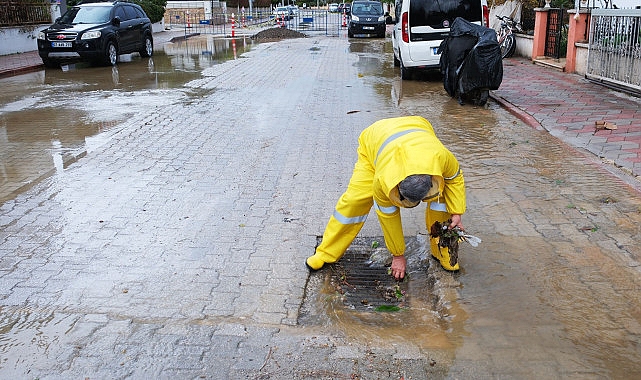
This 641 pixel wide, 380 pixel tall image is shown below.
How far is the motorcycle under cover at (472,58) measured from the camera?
1023 centimetres

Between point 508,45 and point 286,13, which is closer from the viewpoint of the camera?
point 508,45

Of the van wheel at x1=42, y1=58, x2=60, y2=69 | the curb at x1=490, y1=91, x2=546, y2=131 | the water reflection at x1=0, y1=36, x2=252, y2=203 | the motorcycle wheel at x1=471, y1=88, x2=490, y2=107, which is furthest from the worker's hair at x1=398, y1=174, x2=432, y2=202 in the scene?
the van wheel at x1=42, y1=58, x2=60, y2=69

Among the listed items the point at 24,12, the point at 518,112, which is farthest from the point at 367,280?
the point at 24,12

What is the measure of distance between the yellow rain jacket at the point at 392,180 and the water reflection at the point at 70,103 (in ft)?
12.1

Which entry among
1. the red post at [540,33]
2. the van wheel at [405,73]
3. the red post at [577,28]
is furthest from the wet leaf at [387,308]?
the red post at [540,33]

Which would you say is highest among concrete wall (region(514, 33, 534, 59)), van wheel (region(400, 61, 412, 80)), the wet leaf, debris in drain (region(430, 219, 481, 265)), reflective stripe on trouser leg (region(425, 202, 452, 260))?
concrete wall (region(514, 33, 534, 59))

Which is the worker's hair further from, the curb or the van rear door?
the van rear door

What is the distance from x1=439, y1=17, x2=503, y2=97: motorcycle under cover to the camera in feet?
33.6

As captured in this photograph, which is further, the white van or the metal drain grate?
the white van

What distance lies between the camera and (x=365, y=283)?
14.0 ft

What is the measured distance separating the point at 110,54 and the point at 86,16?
137 cm

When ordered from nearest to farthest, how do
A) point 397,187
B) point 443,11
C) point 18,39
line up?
point 397,187, point 443,11, point 18,39

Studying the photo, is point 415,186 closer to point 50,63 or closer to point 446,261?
point 446,261

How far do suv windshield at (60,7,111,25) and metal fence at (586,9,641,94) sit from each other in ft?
43.8
